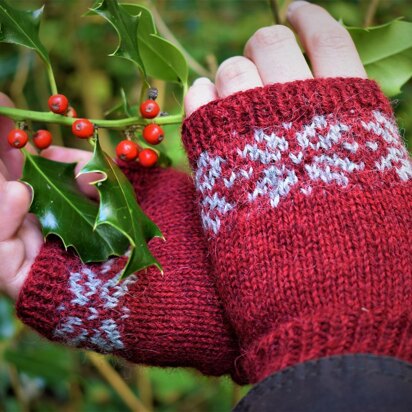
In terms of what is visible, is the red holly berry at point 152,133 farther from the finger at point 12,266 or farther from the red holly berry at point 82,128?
the finger at point 12,266

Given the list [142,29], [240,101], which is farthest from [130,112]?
[240,101]

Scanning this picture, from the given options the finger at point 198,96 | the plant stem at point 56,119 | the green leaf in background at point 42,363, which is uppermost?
the finger at point 198,96

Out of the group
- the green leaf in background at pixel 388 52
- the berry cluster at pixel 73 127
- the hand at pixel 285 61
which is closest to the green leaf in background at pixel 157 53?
the hand at pixel 285 61

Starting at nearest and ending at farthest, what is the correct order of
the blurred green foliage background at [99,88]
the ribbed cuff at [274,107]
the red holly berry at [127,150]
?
1. the ribbed cuff at [274,107]
2. the red holly berry at [127,150]
3. the blurred green foliage background at [99,88]

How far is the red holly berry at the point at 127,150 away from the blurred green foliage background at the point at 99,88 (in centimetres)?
71

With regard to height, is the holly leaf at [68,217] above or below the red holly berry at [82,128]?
below

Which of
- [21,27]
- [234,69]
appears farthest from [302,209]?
[21,27]

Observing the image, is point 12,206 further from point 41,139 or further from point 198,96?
point 198,96

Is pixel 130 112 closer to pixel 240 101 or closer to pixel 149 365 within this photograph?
pixel 240 101

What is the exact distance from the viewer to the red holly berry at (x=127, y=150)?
0.89 m

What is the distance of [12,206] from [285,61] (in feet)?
1.39

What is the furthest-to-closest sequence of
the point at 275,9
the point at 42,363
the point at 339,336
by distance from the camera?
the point at 42,363 → the point at 275,9 → the point at 339,336

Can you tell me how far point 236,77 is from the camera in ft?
2.83

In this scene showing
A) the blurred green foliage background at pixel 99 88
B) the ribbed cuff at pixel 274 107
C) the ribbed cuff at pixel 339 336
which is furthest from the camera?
the blurred green foliage background at pixel 99 88
